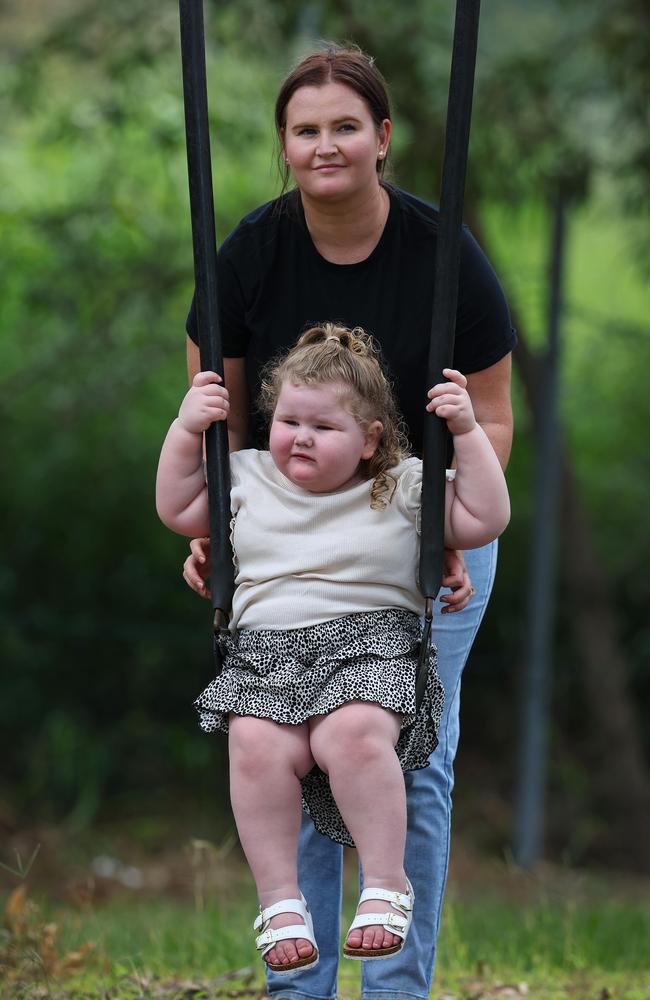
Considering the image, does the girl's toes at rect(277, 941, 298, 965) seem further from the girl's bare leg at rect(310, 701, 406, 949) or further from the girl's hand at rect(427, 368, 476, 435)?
the girl's hand at rect(427, 368, 476, 435)

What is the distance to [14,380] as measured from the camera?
21.4ft

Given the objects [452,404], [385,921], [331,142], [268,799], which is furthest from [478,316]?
[385,921]

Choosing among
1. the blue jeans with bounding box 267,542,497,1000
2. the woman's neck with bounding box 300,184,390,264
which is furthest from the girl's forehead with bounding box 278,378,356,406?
the blue jeans with bounding box 267,542,497,1000

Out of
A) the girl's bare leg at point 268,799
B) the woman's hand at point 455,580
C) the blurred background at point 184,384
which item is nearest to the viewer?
the girl's bare leg at point 268,799

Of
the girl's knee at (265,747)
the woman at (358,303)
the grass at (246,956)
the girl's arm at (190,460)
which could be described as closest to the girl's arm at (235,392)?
the woman at (358,303)

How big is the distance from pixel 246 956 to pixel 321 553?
172 cm

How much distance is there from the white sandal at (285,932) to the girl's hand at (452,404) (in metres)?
0.79

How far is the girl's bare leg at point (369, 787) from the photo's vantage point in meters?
2.14

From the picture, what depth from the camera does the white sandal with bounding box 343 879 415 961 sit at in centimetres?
208

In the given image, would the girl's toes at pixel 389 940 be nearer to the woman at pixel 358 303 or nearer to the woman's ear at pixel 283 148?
the woman at pixel 358 303

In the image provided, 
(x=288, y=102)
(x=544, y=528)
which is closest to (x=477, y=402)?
(x=288, y=102)

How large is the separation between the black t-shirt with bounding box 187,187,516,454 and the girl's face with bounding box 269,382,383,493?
20 cm

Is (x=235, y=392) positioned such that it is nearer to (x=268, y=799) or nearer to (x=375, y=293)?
(x=375, y=293)

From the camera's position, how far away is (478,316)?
96.7 inches
